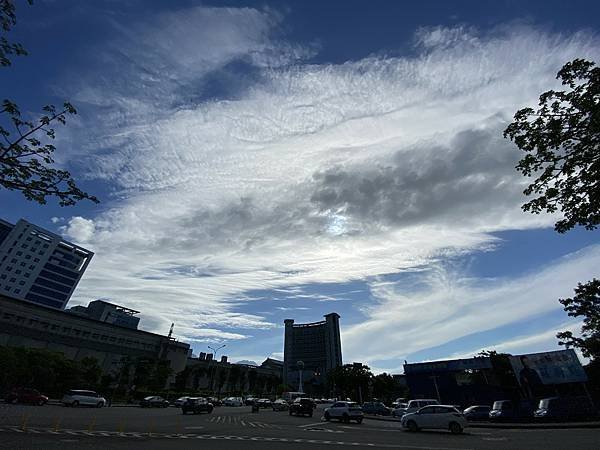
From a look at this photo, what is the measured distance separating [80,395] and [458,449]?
43.2 m

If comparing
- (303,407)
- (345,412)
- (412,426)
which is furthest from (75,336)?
(412,426)

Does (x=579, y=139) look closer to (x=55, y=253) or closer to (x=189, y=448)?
(x=189, y=448)

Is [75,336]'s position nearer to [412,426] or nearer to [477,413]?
[477,413]

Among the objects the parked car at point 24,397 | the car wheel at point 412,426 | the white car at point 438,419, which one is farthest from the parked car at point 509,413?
the parked car at point 24,397

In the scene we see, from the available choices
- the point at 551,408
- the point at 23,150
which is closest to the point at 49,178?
the point at 23,150

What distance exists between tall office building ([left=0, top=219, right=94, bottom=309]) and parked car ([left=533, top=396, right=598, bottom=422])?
14601cm

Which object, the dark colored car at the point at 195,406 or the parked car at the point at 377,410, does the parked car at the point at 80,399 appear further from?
the parked car at the point at 377,410

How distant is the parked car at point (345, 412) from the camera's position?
3130 centimetres

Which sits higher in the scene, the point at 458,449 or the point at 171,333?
the point at 171,333

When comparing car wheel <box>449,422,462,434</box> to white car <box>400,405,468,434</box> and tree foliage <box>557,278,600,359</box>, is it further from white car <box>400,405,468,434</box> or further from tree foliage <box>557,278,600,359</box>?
tree foliage <box>557,278,600,359</box>

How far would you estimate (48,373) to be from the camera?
53.5 m

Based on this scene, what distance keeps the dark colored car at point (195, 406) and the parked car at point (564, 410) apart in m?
31.5

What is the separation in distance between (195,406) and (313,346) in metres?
148

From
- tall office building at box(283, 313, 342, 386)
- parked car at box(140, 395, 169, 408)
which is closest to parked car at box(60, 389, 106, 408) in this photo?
parked car at box(140, 395, 169, 408)
